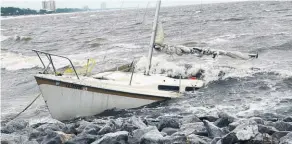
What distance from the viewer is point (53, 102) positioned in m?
14.5

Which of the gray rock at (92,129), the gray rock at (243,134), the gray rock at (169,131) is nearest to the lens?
the gray rock at (243,134)

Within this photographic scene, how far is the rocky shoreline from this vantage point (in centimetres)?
823

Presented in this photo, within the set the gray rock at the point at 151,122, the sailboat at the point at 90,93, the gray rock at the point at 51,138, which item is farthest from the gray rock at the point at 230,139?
the sailboat at the point at 90,93

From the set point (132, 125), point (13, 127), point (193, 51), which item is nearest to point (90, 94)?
point (13, 127)

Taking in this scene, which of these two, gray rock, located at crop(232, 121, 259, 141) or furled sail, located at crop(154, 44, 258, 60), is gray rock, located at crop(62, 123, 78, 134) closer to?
gray rock, located at crop(232, 121, 259, 141)

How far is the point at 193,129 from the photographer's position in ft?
32.3

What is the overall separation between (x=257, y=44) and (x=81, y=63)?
15.5 m

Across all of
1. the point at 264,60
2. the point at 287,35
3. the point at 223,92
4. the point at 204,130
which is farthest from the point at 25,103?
the point at 287,35

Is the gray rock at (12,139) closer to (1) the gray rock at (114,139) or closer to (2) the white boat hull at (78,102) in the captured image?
(1) the gray rock at (114,139)

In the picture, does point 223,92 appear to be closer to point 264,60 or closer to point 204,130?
point 204,130

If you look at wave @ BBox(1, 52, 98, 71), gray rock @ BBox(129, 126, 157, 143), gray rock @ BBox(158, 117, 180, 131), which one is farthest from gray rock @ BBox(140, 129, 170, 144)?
wave @ BBox(1, 52, 98, 71)

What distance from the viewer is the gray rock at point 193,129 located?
378 inches

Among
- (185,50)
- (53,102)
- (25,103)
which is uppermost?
(185,50)

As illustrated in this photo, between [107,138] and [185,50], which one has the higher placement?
[185,50]
